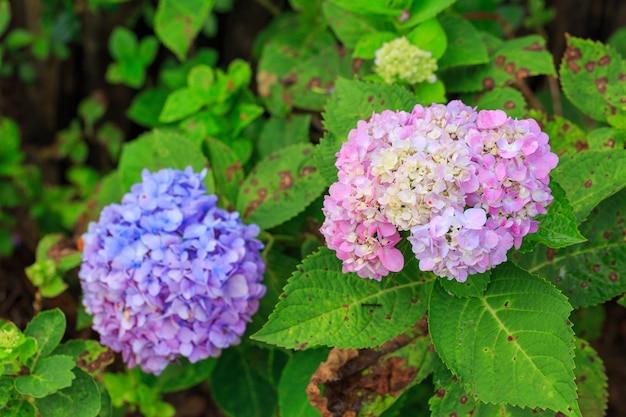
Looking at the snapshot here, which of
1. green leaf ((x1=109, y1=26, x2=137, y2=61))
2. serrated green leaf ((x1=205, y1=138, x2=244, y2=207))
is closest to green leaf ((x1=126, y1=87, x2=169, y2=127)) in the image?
green leaf ((x1=109, y1=26, x2=137, y2=61))

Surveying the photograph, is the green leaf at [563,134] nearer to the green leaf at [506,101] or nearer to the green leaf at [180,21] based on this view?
the green leaf at [506,101]

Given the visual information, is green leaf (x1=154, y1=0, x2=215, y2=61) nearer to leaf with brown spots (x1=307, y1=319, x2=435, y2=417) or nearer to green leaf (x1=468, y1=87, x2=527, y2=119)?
green leaf (x1=468, y1=87, x2=527, y2=119)

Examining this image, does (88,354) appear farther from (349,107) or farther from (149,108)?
(149,108)

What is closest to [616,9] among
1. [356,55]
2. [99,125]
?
[356,55]

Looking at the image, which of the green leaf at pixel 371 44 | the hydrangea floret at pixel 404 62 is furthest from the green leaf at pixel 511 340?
the green leaf at pixel 371 44

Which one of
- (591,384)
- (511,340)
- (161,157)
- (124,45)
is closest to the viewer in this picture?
(511,340)

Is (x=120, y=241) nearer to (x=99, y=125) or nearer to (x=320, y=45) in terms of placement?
(x=320, y=45)

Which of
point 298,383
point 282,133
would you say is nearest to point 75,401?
point 298,383
